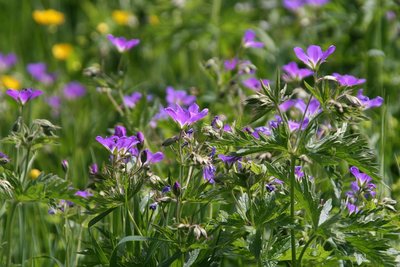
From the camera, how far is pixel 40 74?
4.57 meters

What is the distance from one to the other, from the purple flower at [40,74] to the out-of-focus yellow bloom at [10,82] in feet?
0.40

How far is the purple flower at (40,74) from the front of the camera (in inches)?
177

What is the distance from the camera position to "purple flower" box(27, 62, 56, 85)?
4508 millimetres

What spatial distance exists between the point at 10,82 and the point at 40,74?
0.19m

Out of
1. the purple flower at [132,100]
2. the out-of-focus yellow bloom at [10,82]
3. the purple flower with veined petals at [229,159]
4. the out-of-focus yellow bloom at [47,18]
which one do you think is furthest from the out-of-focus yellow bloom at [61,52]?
the purple flower with veined petals at [229,159]

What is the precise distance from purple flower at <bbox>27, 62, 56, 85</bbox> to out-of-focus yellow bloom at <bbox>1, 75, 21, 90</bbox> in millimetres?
123

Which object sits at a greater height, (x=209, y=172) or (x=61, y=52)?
(x=61, y=52)

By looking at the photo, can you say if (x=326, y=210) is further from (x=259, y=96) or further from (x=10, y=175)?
(x=10, y=175)

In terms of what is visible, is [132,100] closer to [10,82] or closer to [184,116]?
[184,116]

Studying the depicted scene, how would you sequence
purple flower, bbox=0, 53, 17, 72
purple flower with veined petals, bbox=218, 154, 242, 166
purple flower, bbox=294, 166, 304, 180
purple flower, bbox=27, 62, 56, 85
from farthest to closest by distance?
purple flower, bbox=0, 53, 17, 72 → purple flower, bbox=27, 62, 56, 85 → purple flower, bbox=294, 166, 304, 180 → purple flower with veined petals, bbox=218, 154, 242, 166

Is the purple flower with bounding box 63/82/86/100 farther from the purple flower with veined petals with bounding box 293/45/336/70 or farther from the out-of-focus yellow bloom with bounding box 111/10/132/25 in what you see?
the purple flower with veined petals with bounding box 293/45/336/70

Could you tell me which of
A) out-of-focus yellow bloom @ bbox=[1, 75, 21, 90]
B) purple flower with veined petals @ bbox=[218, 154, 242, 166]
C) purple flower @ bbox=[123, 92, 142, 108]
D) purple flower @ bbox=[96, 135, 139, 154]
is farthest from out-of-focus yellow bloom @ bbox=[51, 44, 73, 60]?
purple flower with veined petals @ bbox=[218, 154, 242, 166]

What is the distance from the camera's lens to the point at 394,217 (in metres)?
2.01

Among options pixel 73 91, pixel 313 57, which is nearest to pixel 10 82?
pixel 73 91
